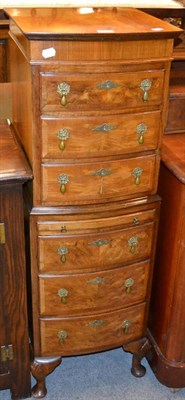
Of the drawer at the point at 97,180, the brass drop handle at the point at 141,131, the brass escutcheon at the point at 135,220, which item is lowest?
the brass escutcheon at the point at 135,220

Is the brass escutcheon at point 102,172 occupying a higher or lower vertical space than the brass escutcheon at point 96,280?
higher

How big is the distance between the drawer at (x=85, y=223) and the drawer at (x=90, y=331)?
13.9 inches

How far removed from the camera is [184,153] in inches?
64.7

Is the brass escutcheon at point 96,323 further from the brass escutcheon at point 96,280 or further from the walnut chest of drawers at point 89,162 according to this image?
the brass escutcheon at point 96,280

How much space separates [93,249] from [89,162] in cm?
30

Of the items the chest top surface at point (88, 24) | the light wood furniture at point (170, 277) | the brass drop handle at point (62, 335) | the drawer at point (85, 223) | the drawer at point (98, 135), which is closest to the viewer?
the chest top surface at point (88, 24)

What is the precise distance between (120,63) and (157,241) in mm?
736

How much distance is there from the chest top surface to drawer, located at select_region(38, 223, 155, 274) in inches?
23.9

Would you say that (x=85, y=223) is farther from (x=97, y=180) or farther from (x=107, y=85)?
(x=107, y=85)

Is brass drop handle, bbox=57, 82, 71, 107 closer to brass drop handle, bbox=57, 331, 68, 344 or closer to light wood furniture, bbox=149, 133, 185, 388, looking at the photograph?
light wood furniture, bbox=149, 133, 185, 388

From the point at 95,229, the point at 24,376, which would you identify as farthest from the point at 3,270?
the point at 24,376

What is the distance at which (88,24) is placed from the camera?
139cm

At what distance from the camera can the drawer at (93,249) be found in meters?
1.54

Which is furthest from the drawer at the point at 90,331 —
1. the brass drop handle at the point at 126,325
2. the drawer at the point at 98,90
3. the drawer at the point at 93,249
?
the drawer at the point at 98,90
